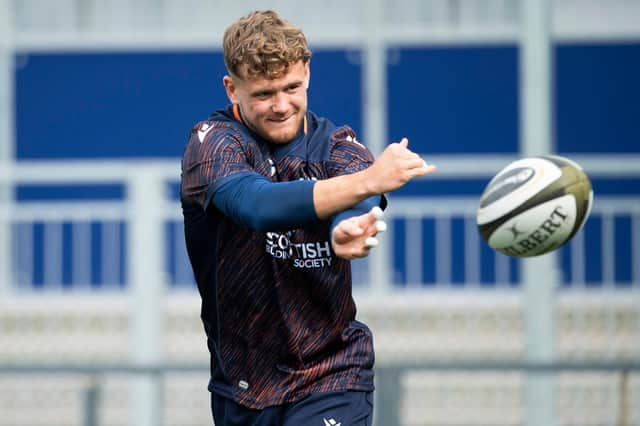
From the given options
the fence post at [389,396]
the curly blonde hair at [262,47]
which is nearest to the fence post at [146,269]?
the fence post at [389,396]

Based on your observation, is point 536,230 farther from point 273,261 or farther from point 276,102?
point 276,102

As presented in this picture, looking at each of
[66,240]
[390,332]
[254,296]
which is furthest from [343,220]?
[66,240]

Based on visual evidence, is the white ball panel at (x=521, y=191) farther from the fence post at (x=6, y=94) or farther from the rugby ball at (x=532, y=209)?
the fence post at (x=6, y=94)

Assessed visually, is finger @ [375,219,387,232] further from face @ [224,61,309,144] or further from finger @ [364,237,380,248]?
face @ [224,61,309,144]

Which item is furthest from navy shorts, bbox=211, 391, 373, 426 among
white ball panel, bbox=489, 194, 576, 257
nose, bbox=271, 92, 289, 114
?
nose, bbox=271, 92, 289, 114

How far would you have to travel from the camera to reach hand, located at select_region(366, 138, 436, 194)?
3.61m

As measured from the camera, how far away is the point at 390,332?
899cm

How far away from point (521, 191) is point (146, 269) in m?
4.54

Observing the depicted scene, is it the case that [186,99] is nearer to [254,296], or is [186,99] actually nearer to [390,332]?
[390,332]

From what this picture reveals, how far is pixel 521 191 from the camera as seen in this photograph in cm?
464

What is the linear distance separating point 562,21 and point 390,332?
4112mm

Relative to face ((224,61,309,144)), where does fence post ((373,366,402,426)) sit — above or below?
below

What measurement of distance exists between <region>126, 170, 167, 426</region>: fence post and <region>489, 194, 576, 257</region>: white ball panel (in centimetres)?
443

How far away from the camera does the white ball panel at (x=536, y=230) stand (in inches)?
181
